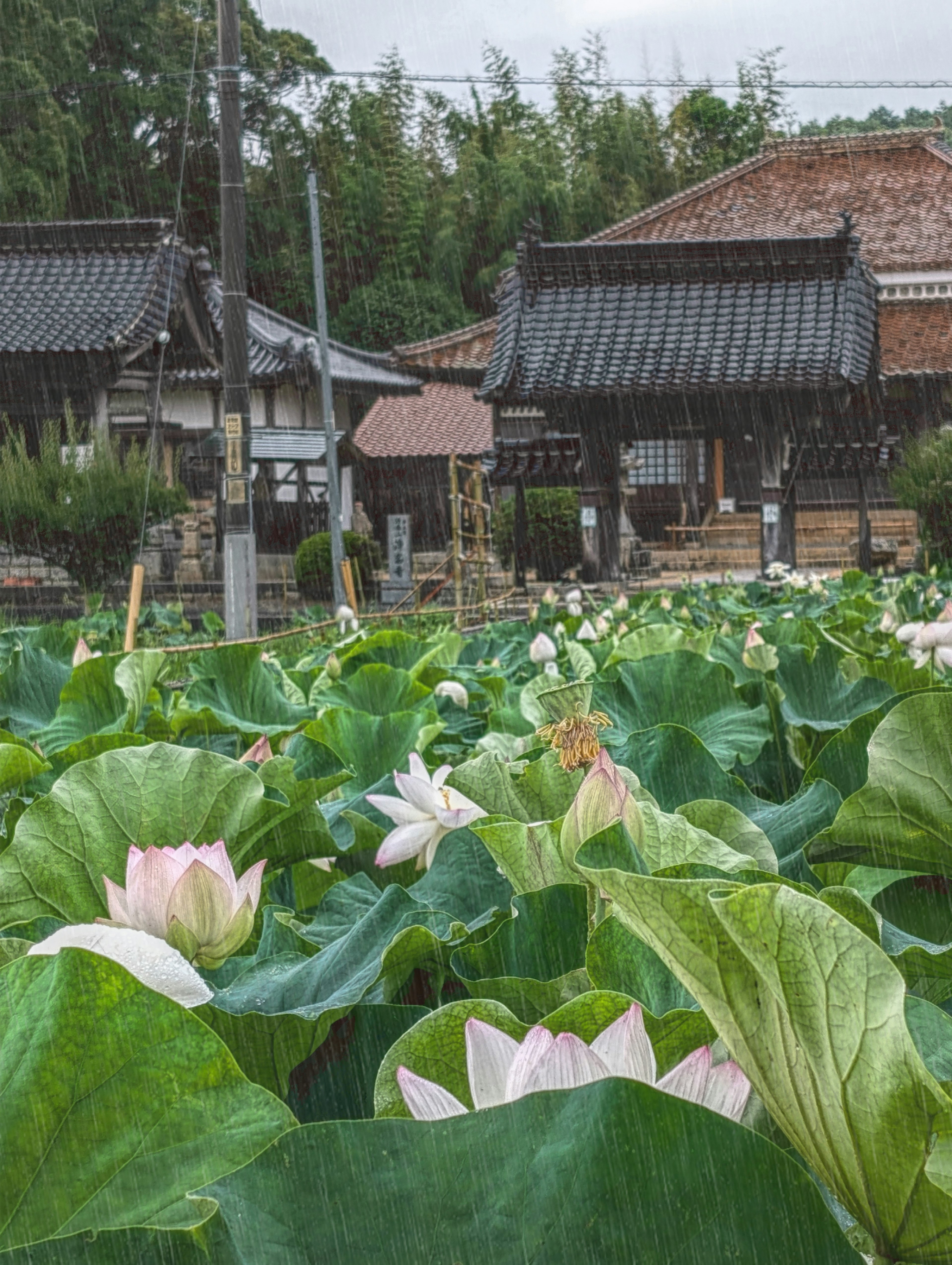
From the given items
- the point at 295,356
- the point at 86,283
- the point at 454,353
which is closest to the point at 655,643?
the point at 295,356

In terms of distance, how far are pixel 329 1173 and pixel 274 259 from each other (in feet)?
95.2

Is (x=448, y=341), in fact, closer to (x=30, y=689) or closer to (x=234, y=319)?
(x=234, y=319)

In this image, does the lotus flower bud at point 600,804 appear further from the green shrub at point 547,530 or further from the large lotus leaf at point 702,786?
the green shrub at point 547,530

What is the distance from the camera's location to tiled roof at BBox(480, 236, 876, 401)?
10.9m

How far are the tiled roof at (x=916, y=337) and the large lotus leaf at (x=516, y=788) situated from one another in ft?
42.8

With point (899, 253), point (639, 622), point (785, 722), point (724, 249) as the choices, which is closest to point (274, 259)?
point (899, 253)

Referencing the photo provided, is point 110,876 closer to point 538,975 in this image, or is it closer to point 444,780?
point 444,780

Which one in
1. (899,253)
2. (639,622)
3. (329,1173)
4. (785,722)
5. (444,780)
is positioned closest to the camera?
(329,1173)

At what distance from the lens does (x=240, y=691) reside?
6.17 feet

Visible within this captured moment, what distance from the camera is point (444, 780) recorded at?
89 centimetres

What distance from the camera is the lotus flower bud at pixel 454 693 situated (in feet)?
5.85

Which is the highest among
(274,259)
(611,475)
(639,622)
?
(274,259)

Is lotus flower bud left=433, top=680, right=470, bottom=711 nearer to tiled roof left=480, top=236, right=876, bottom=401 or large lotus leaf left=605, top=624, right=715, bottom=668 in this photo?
large lotus leaf left=605, top=624, right=715, bottom=668

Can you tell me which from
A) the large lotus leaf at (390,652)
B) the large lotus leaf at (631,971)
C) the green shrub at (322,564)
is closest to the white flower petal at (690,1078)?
the large lotus leaf at (631,971)
